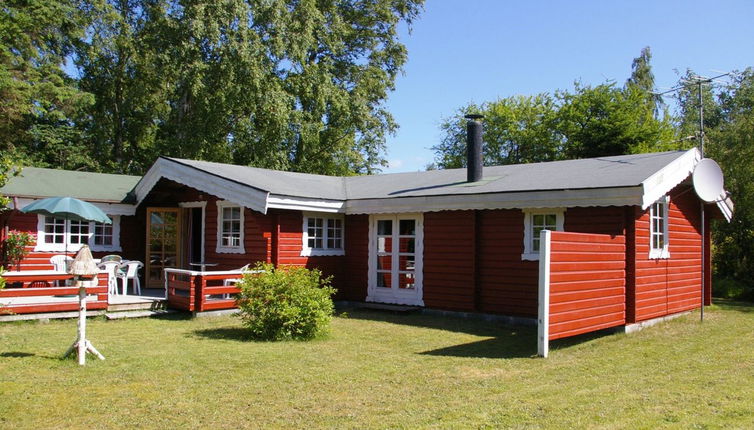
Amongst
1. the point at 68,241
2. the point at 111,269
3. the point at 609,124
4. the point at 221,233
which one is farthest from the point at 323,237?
the point at 609,124

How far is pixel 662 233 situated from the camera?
1228 cm

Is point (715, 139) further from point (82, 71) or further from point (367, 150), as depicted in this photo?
point (82, 71)

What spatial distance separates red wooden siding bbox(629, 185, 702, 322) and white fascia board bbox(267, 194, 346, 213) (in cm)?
642

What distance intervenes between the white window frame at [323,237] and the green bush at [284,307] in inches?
150

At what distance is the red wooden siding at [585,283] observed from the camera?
28.8ft

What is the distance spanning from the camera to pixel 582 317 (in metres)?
9.39

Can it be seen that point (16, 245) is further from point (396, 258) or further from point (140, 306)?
point (396, 258)

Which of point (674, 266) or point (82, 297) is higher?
point (674, 266)

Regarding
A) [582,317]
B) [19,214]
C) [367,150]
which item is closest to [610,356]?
[582,317]

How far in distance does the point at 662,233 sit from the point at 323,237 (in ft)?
23.7

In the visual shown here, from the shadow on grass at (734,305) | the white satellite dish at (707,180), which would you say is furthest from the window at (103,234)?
the shadow on grass at (734,305)

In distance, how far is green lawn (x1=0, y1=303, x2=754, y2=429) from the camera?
18.5ft

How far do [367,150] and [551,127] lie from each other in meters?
11.4

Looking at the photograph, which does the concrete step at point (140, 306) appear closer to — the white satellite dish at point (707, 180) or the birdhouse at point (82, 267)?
the birdhouse at point (82, 267)
